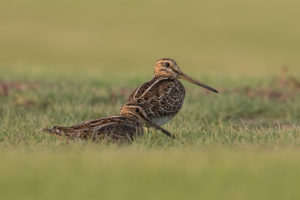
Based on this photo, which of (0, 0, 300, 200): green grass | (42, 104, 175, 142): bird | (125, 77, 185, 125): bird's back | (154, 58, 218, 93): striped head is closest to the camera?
(0, 0, 300, 200): green grass

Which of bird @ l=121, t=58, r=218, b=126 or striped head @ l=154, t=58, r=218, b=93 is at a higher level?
striped head @ l=154, t=58, r=218, b=93

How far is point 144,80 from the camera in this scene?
18.5m

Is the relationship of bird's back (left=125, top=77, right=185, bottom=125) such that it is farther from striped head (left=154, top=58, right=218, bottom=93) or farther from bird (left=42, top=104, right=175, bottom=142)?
bird (left=42, top=104, right=175, bottom=142)

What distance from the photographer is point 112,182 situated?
573 centimetres

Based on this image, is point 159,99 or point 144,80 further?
point 144,80

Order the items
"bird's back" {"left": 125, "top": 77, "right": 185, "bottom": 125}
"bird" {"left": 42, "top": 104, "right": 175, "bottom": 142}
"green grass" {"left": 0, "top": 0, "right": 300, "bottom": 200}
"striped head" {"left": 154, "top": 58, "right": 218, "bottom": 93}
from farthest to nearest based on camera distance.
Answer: "striped head" {"left": 154, "top": 58, "right": 218, "bottom": 93}
"bird's back" {"left": 125, "top": 77, "right": 185, "bottom": 125}
"bird" {"left": 42, "top": 104, "right": 175, "bottom": 142}
"green grass" {"left": 0, "top": 0, "right": 300, "bottom": 200}

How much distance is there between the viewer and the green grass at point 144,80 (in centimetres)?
580

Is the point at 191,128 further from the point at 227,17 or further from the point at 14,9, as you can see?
the point at 14,9

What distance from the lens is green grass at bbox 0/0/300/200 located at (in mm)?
5801

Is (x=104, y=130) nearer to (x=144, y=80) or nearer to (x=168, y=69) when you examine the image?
(x=168, y=69)

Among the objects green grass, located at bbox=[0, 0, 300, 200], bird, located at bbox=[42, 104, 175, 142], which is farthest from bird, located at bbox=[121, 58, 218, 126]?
bird, located at bbox=[42, 104, 175, 142]

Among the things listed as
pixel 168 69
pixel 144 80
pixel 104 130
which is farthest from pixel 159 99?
pixel 144 80

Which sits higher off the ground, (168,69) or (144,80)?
(168,69)

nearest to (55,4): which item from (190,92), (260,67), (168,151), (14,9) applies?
(14,9)
